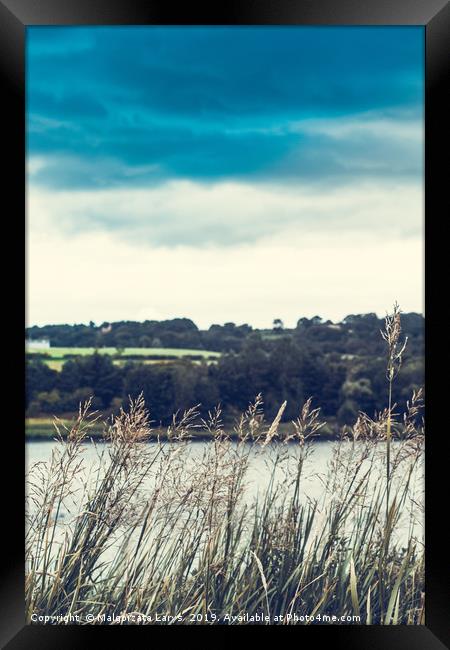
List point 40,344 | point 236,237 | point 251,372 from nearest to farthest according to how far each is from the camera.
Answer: point 40,344 < point 236,237 < point 251,372

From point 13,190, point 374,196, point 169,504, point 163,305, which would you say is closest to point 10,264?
point 13,190

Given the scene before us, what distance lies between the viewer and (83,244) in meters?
3.39

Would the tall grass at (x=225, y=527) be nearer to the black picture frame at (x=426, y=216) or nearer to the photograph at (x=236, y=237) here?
the photograph at (x=236, y=237)

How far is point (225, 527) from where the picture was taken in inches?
95.8

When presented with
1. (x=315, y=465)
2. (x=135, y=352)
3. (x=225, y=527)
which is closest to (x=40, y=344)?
(x=135, y=352)

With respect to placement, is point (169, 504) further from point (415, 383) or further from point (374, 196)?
point (374, 196)

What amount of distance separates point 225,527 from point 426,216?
1339 millimetres

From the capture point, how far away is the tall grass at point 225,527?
7.75ft

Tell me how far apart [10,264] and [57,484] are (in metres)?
0.89

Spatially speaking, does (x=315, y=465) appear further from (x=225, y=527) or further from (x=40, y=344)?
(x=40, y=344)

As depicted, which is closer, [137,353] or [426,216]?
[426,216]

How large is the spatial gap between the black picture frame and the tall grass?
12.0 inches

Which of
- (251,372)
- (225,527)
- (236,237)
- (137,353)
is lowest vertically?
(225,527)

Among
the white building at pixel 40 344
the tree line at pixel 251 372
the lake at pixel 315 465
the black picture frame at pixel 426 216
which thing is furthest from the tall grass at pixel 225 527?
the white building at pixel 40 344
